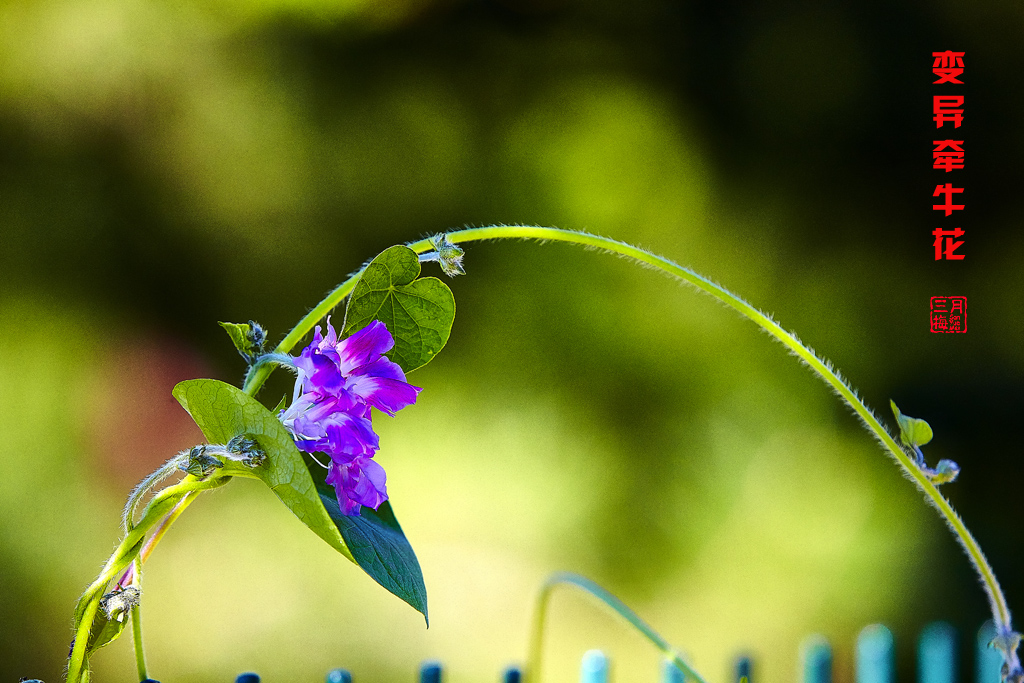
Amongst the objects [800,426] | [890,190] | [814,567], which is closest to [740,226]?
[890,190]

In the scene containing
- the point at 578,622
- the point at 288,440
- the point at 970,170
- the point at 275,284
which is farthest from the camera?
the point at 970,170

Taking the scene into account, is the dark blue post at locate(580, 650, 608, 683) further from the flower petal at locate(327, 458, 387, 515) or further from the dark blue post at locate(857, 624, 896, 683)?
the flower petal at locate(327, 458, 387, 515)

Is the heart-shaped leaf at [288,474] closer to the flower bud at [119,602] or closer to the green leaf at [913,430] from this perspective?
the flower bud at [119,602]

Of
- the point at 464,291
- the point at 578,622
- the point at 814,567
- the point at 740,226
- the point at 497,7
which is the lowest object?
the point at 578,622

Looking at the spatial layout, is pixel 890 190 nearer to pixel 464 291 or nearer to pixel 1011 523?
pixel 1011 523

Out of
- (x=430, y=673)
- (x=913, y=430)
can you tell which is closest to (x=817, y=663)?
(x=430, y=673)

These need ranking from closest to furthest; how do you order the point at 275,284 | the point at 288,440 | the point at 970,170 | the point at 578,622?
the point at 288,440 → the point at 275,284 → the point at 578,622 → the point at 970,170
